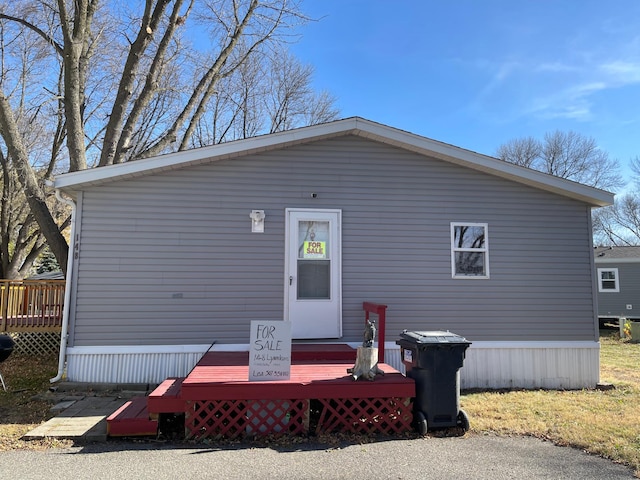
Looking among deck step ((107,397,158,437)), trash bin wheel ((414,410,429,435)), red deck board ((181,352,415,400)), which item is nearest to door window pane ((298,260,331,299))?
red deck board ((181,352,415,400))

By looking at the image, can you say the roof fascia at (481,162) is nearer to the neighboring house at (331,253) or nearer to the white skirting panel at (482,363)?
the neighboring house at (331,253)

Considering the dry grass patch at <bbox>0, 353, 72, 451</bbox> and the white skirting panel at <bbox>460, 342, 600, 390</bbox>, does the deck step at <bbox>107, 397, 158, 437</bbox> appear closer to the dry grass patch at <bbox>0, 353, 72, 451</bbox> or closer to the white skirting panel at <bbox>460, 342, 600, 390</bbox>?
the dry grass patch at <bbox>0, 353, 72, 451</bbox>

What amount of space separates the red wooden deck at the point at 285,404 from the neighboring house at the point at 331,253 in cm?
156

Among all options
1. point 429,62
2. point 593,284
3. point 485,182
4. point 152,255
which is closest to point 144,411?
point 152,255

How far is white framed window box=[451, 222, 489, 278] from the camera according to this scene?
6.64 m

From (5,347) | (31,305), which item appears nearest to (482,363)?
(5,347)

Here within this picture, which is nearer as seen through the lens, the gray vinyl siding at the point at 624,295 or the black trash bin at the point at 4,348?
the black trash bin at the point at 4,348

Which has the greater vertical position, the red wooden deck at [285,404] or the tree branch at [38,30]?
the tree branch at [38,30]

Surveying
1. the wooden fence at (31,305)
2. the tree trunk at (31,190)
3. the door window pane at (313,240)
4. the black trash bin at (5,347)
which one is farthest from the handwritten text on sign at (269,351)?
the tree trunk at (31,190)

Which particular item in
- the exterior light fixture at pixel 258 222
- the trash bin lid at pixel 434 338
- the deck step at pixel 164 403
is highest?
the exterior light fixture at pixel 258 222

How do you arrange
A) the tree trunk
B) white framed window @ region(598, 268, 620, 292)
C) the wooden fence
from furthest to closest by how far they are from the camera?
white framed window @ region(598, 268, 620, 292)
the tree trunk
the wooden fence

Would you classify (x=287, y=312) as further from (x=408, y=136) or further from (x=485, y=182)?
(x=485, y=182)

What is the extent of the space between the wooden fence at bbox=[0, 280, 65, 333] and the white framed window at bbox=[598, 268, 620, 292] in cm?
1875

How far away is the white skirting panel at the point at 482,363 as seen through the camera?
587 centimetres
